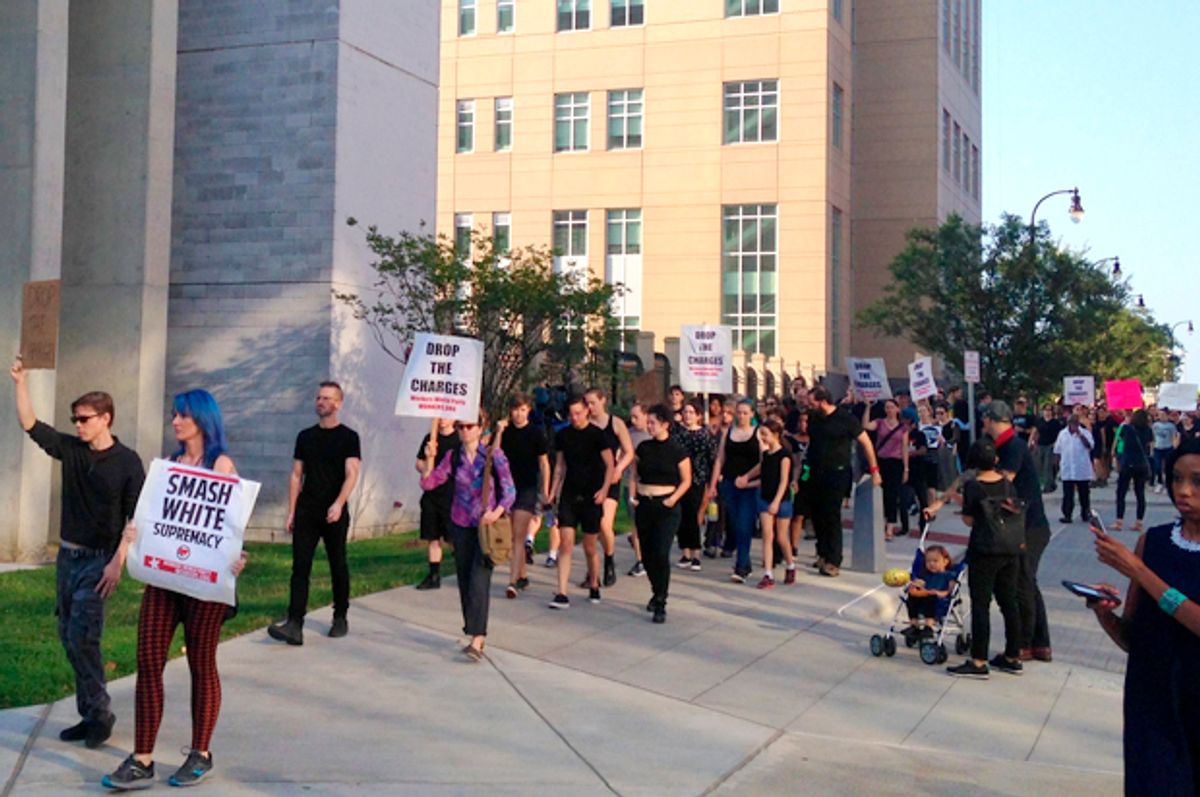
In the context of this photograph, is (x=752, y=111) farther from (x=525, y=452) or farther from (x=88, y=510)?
(x=88, y=510)

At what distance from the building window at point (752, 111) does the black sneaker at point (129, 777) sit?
142ft

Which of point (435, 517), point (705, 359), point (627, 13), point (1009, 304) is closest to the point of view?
point (435, 517)

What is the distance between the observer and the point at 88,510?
7.05 metres

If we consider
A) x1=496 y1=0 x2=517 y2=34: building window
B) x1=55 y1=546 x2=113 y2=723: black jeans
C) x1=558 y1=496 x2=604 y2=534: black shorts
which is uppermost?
x1=496 y1=0 x2=517 y2=34: building window

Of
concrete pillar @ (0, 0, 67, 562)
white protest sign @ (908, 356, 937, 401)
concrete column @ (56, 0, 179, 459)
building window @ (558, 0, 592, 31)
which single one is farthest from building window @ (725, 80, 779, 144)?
concrete pillar @ (0, 0, 67, 562)

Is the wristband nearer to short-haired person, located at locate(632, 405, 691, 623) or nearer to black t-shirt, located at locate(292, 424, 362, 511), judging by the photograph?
black t-shirt, located at locate(292, 424, 362, 511)

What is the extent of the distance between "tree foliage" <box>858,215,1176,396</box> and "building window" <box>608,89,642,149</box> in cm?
1165

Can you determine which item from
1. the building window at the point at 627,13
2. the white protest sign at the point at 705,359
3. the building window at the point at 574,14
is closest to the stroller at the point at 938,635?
the white protest sign at the point at 705,359

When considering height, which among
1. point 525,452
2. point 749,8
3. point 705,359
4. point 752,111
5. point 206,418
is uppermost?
point 749,8

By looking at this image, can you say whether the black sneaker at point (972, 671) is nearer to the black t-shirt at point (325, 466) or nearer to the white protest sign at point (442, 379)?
the white protest sign at point (442, 379)

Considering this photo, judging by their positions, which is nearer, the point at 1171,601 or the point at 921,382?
the point at 1171,601

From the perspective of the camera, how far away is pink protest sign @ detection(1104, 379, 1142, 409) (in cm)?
3175

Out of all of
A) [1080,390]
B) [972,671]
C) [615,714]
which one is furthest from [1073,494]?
[615,714]

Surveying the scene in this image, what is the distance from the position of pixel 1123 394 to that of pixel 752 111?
787 inches
